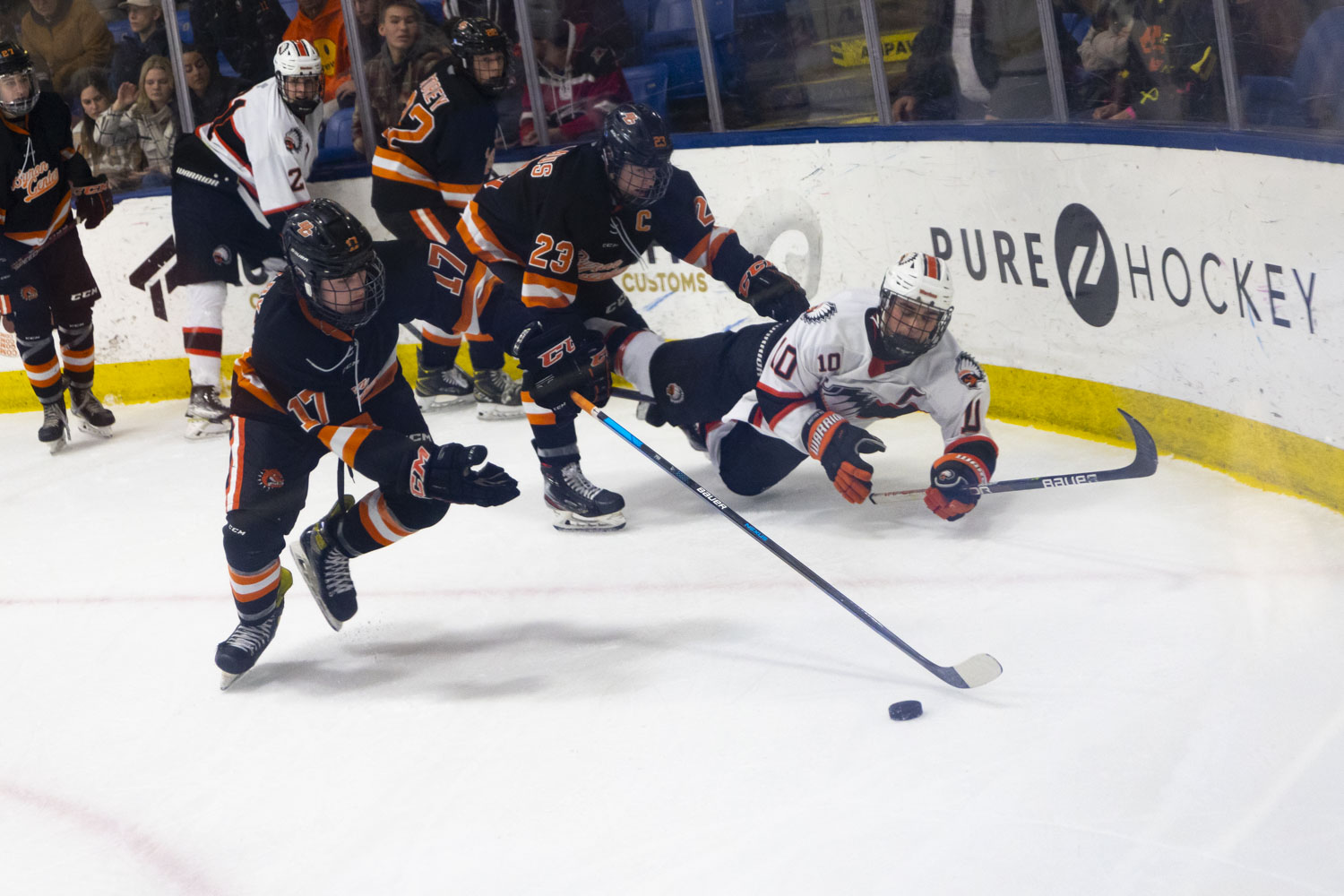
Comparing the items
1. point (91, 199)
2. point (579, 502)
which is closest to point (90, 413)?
point (91, 199)

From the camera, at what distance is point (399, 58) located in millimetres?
5398

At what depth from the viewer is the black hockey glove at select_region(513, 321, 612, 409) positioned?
3.55 m

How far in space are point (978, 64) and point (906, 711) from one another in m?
2.41

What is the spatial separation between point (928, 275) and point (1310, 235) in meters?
0.89

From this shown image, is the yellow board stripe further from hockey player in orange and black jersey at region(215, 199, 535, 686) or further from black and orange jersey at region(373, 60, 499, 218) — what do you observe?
black and orange jersey at region(373, 60, 499, 218)

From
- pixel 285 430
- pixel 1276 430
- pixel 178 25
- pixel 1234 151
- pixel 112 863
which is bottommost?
pixel 112 863

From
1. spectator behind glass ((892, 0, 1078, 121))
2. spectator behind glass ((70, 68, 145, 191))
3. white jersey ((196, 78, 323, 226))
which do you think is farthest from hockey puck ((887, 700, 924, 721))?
spectator behind glass ((70, 68, 145, 191))

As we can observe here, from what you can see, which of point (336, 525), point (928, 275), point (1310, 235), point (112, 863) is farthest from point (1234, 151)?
point (112, 863)

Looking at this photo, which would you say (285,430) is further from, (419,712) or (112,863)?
(112,863)

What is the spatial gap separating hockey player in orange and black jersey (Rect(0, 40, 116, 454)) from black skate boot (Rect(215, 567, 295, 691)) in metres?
2.60

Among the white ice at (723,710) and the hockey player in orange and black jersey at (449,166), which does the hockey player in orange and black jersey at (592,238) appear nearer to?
the white ice at (723,710)

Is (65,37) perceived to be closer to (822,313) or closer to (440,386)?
(440,386)

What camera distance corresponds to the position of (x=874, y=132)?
4344mm

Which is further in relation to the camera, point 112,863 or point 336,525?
point 336,525
